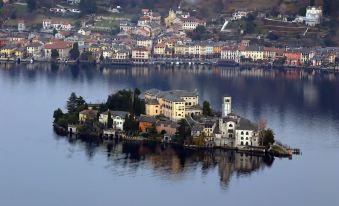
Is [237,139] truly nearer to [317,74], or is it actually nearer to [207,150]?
[207,150]

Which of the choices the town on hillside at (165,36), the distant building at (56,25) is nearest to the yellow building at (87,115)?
the town on hillside at (165,36)

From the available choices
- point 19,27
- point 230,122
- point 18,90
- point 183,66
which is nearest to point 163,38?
point 183,66

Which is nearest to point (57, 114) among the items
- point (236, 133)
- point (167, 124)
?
point (167, 124)

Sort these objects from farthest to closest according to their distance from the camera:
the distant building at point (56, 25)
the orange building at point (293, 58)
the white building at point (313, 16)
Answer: the distant building at point (56, 25)
the white building at point (313, 16)
the orange building at point (293, 58)

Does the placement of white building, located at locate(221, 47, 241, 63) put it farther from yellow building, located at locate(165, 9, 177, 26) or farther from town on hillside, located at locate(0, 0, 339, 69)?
yellow building, located at locate(165, 9, 177, 26)

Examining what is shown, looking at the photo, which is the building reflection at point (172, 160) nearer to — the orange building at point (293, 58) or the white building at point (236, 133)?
the white building at point (236, 133)
